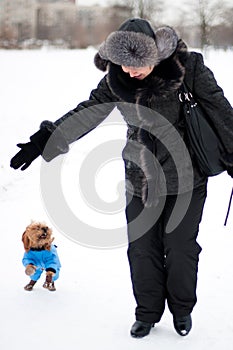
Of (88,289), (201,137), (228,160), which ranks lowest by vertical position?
(88,289)

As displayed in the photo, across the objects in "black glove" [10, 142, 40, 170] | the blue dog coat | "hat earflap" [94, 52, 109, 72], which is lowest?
the blue dog coat

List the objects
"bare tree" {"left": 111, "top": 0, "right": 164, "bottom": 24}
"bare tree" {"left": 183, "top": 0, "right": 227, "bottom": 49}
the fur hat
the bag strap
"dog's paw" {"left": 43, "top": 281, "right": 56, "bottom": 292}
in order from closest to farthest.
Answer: the fur hat < the bag strap < "dog's paw" {"left": 43, "top": 281, "right": 56, "bottom": 292} < "bare tree" {"left": 183, "top": 0, "right": 227, "bottom": 49} < "bare tree" {"left": 111, "top": 0, "right": 164, "bottom": 24}

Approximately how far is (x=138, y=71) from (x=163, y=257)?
41.8 inches

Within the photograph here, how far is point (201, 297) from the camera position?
3.74m

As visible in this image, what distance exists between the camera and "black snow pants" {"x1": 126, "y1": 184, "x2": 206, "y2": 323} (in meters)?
3.05

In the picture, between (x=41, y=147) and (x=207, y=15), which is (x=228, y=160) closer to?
(x=41, y=147)

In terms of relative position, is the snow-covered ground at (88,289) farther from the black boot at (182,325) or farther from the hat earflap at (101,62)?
the hat earflap at (101,62)

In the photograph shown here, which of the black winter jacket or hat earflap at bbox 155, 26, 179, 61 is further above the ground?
hat earflap at bbox 155, 26, 179, 61

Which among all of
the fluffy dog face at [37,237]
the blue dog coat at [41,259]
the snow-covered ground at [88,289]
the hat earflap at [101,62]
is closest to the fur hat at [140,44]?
the hat earflap at [101,62]

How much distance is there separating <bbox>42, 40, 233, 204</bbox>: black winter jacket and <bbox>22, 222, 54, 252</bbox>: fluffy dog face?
31.8 inches

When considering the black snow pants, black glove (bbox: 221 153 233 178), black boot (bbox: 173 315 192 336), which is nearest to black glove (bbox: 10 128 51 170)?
the black snow pants

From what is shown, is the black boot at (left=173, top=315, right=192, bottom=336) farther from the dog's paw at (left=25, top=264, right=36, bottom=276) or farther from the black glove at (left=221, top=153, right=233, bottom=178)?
the dog's paw at (left=25, top=264, right=36, bottom=276)

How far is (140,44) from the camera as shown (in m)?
2.77

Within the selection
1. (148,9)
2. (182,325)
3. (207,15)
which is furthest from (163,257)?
(148,9)
